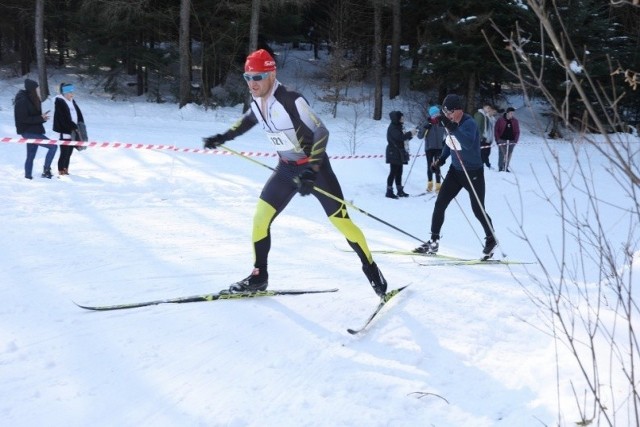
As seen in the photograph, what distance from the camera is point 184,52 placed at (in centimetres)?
2228

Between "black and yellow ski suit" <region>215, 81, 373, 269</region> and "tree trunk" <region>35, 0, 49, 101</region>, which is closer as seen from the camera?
"black and yellow ski suit" <region>215, 81, 373, 269</region>

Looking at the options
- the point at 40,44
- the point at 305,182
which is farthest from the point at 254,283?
the point at 40,44

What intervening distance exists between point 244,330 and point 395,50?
23.2 metres

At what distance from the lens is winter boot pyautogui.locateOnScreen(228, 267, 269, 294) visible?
4637 mm

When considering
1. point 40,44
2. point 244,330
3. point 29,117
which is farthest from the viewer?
point 40,44

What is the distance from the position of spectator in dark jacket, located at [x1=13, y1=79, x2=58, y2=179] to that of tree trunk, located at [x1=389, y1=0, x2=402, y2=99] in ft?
57.9

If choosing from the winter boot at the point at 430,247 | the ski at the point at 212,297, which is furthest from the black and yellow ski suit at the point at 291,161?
the winter boot at the point at 430,247

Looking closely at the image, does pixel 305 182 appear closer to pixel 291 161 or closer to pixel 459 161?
pixel 291 161

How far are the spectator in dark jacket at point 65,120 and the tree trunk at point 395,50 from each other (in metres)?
17.0

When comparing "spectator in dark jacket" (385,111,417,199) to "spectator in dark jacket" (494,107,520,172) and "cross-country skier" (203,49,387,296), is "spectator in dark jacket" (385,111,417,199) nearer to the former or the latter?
"spectator in dark jacket" (494,107,520,172)

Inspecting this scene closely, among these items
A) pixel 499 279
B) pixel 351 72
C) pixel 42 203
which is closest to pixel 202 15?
pixel 351 72

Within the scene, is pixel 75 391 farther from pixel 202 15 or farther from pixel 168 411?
pixel 202 15

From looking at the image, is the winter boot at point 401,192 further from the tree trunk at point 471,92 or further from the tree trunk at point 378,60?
the tree trunk at point 378,60

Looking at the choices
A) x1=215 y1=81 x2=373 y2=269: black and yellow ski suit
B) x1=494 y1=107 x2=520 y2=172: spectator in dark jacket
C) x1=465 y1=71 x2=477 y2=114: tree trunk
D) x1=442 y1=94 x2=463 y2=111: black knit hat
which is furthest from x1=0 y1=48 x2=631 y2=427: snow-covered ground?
x1=465 y1=71 x2=477 y2=114: tree trunk
